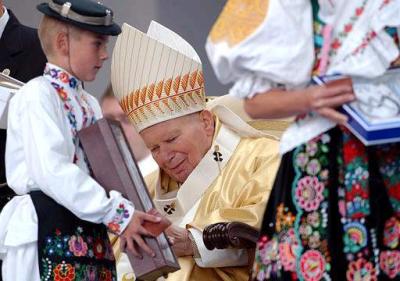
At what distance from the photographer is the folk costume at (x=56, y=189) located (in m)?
3.02

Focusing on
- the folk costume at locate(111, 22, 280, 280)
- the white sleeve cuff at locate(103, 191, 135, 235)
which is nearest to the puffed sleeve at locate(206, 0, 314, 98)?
the white sleeve cuff at locate(103, 191, 135, 235)

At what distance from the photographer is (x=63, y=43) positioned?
3.20m

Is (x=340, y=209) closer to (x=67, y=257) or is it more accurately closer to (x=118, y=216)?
(x=118, y=216)

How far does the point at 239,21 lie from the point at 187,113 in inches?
65.4

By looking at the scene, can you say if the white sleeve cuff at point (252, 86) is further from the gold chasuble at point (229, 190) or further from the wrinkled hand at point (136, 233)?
the gold chasuble at point (229, 190)

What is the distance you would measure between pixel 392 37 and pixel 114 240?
6.71 feet

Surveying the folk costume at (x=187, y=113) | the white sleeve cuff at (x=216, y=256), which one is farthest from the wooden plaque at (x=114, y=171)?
the folk costume at (x=187, y=113)

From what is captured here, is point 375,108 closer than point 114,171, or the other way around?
point 375,108

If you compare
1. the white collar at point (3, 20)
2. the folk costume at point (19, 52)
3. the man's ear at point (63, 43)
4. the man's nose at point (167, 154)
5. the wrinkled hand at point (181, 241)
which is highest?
the man's ear at point (63, 43)

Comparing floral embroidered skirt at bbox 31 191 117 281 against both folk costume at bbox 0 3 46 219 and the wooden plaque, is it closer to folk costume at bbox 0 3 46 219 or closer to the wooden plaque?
the wooden plaque

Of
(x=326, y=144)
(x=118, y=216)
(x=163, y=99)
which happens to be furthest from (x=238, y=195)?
(x=326, y=144)

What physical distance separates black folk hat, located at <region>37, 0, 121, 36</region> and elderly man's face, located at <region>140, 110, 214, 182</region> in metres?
0.88

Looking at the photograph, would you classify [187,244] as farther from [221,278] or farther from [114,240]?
[114,240]

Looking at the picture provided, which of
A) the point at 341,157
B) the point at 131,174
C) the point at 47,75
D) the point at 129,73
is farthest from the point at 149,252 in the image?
the point at 129,73
